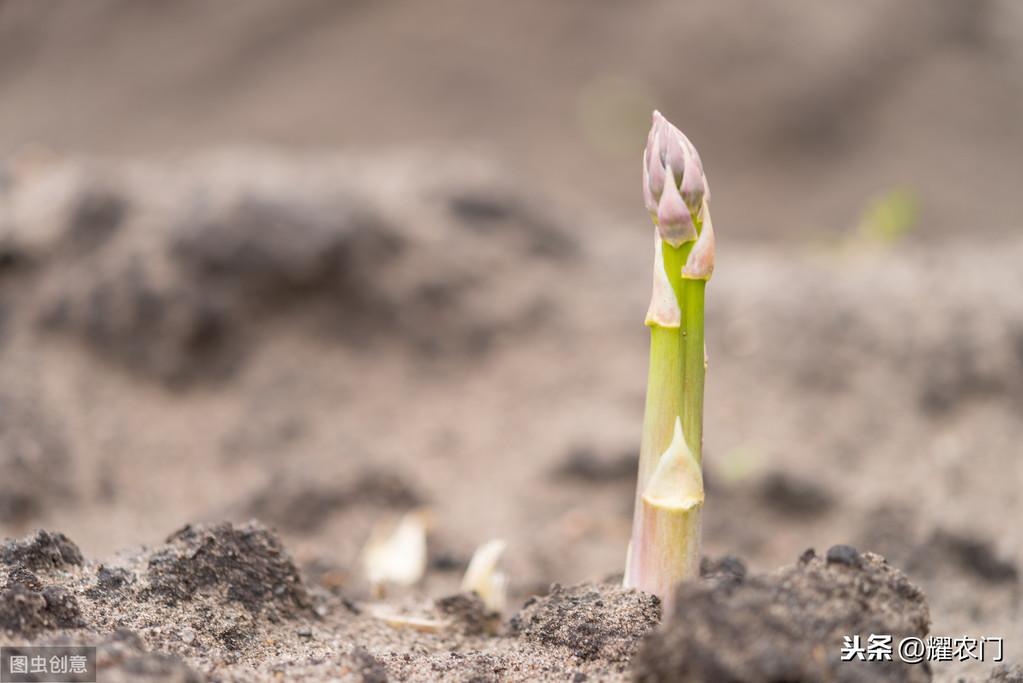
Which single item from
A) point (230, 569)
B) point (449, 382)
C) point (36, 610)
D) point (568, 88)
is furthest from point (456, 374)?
point (568, 88)

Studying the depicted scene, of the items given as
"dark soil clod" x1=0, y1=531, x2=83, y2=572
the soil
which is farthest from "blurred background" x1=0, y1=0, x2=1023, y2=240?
"dark soil clod" x1=0, y1=531, x2=83, y2=572

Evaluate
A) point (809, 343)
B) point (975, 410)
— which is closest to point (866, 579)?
point (975, 410)

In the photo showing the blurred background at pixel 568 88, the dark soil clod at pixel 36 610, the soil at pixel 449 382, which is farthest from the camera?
the blurred background at pixel 568 88

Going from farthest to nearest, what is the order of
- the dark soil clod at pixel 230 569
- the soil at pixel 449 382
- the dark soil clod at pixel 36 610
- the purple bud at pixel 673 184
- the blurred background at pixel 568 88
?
the blurred background at pixel 568 88
the soil at pixel 449 382
the dark soil clod at pixel 230 569
the purple bud at pixel 673 184
the dark soil clod at pixel 36 610

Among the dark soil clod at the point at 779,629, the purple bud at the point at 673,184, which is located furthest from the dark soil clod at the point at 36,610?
the purple bud at the point at 673,184

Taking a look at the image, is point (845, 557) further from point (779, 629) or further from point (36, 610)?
point (36, 610)

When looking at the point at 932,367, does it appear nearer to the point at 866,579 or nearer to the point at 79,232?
the point at 866,579

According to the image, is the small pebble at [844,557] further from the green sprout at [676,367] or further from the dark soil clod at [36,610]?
the dark soil clod at [36,610]

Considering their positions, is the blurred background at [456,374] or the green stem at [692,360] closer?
the green stem at [692,360]
